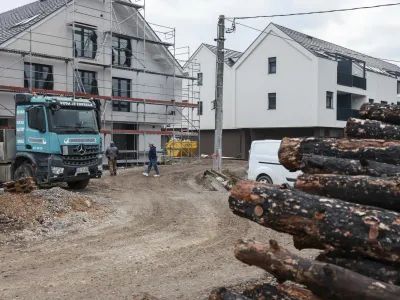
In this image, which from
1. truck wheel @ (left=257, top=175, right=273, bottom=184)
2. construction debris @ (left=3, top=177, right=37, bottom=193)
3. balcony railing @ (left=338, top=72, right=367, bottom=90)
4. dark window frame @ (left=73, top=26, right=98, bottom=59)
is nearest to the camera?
construction debris @ (left=3, top=177, right=37, bottom=193)

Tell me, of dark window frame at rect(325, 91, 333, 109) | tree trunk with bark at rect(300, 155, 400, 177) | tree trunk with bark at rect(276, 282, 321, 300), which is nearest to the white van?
tree trunk with bark at rect(300, 155, 400, 177)

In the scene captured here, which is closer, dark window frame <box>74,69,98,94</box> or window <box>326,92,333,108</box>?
dark window frame <box>74,69,98,94</box>

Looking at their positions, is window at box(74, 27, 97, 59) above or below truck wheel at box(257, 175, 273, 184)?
above

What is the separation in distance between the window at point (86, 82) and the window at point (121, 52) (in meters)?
2.19

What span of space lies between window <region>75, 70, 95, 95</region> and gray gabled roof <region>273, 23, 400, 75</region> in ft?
46.9

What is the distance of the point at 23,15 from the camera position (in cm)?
2530

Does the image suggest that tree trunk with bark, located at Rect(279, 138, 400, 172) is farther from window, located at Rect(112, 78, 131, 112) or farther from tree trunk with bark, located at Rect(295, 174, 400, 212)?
window, located at Rect(112, 78, 131, 112)

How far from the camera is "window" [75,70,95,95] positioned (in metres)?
23.0

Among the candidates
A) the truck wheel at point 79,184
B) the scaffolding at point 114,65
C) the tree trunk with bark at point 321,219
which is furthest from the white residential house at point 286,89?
the tree trunk with bark at point 321,219

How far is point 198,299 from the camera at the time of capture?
553 cm

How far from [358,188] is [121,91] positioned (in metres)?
22.7

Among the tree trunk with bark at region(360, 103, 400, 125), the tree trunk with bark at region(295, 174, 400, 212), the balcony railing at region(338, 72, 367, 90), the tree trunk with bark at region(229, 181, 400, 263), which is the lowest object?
the tree trunk with bark at region(229, 181, 400, 263)

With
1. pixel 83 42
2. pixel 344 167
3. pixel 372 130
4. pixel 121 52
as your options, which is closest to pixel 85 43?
pixel 83 42

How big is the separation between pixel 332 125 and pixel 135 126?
1362 cm
